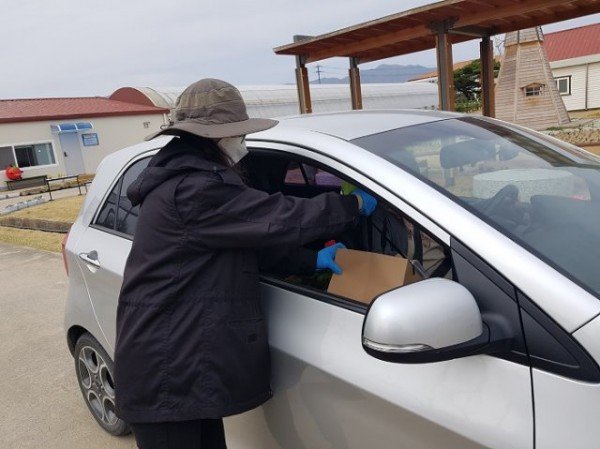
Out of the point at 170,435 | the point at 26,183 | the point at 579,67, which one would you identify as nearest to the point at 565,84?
the point at 579,67

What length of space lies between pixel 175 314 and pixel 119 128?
2739cm

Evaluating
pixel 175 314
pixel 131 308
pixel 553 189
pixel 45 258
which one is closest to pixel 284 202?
pixel 175 314

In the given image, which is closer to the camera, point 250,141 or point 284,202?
point 284,202

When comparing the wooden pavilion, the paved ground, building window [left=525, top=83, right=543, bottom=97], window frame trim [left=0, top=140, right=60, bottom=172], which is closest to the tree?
building window [left=525, top=83, right=543, bottom=97]

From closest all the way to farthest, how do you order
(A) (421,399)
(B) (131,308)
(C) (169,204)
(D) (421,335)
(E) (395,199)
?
(D) (421,335), (A) (421,399), (E) (395,199), (C) (169,204), (B) (131,308)

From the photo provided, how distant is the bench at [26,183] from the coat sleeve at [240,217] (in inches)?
934

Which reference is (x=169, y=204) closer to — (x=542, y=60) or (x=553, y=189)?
(x=553, y=189)

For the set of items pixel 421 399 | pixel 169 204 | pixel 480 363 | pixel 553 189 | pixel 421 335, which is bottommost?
pixel 421 399

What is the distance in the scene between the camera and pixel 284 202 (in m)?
1.70

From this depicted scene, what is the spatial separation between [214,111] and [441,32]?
307 inches

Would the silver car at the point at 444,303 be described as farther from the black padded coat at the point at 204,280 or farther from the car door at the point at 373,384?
the black padded coat at the point at 204,280

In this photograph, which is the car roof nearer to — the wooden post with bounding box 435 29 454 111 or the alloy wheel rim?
the alloy wheel rim

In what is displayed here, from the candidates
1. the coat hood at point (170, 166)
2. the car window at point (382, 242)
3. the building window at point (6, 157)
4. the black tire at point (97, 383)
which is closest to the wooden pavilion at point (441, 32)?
the car window at point (382, 242)

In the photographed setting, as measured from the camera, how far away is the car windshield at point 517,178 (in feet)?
4.89
